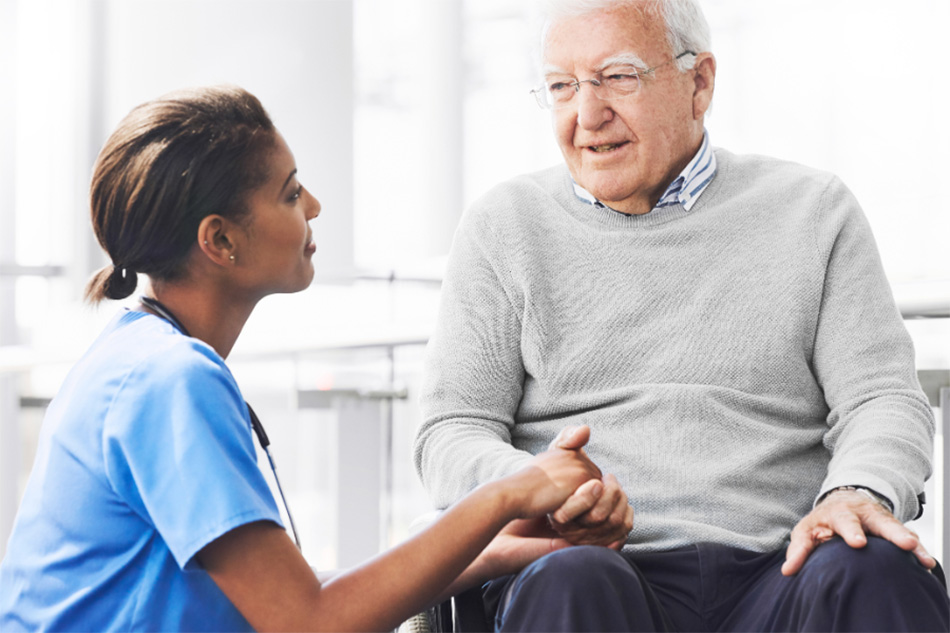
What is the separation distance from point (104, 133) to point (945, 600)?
11.4 feet

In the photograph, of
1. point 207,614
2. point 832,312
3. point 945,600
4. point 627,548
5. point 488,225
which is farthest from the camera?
point 488,225

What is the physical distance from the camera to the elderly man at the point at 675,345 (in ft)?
4.31

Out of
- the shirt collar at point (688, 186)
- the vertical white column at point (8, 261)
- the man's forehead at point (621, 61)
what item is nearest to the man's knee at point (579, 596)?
the shirt collar at point (688, 186)

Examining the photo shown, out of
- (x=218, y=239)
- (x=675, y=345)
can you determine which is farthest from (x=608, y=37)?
(x=218, y=239)

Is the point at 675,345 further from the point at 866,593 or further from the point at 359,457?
the point at 359,457

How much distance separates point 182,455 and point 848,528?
0.72 meters

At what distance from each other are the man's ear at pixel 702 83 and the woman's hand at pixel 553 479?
0.66 metres

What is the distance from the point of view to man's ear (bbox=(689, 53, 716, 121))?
165cm

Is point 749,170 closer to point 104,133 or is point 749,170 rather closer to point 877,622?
point 877,622

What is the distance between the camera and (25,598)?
1038 millimetres

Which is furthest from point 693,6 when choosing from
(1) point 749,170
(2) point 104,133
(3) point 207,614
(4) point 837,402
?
(2) point 104,133

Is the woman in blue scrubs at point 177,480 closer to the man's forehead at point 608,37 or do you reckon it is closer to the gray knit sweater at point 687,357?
the gray knit sweater at point 687,357

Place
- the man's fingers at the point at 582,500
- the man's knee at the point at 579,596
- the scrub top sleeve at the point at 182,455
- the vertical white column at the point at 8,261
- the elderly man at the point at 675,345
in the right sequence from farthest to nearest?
the vertical white column at the point at 8,261
the elderly man at the point at 675,345
the man's fingers at the point at 582,500
the man's knee at the point at 579,596
the scrub top sleeve at the point at 182,455

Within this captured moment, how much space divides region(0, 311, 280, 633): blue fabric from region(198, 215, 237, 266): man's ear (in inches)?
5.4
